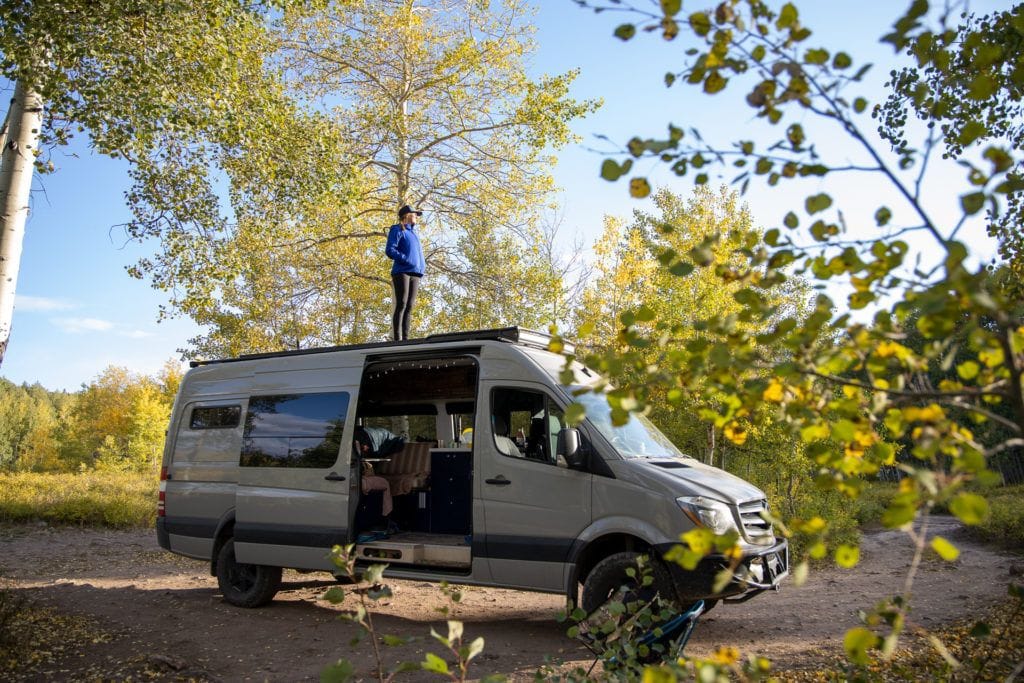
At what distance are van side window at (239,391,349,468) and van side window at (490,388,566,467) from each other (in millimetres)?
1881

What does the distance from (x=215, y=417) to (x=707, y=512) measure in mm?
6203

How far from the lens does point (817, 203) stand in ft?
6.82

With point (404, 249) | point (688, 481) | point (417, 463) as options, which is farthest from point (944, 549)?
point (404, 249)

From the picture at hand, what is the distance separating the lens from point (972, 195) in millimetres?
1807

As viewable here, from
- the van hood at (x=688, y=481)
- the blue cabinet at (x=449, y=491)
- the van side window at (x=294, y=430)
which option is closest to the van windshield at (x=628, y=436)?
the van hood at (x=688, y=481)

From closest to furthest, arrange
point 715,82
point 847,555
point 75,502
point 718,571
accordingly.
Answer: point 847,555 → point 715,82 → point 718,571 → point 75,502

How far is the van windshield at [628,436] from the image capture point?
22.4ft

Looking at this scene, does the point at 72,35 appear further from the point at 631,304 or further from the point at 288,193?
the point at 631,304

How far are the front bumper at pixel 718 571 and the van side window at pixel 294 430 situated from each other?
12.5 ft

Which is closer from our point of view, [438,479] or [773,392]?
[773,392]

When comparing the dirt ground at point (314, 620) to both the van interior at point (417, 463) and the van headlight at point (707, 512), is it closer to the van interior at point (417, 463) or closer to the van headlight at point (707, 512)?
the van interior at point (417, 463)

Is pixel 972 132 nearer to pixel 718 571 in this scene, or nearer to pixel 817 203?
pixel 817 203

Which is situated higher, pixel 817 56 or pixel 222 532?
pixel 817 56

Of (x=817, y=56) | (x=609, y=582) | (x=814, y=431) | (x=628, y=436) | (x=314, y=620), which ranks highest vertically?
(x=817, y=56)
